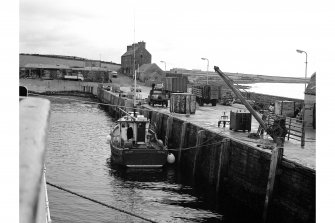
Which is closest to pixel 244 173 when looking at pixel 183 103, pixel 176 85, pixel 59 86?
Answer: pixel 183 103

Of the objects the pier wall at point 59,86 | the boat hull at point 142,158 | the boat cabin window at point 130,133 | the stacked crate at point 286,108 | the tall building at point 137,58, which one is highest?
the tall building at point 137,58

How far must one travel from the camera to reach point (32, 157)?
160 centimetres

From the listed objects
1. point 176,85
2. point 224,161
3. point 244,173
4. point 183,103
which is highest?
point 176,85

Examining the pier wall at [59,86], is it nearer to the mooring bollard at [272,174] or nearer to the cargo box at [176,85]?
the cargo box at [176,85]

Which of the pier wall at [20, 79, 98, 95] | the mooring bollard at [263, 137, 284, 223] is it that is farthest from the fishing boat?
the pier wall at [20, 79, 98, 95]

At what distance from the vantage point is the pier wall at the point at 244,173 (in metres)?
12.7

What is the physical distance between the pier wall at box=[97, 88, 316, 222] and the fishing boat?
6.19 feet

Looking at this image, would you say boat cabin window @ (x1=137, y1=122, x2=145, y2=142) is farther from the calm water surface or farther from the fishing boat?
the calm water surface

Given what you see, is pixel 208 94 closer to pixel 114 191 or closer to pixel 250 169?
pixel 114 191

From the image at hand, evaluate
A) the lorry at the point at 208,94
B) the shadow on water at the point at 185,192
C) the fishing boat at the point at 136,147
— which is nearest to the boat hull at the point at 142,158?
the fishing boat at the point at 136,147

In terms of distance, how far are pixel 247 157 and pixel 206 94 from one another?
23.5 metres

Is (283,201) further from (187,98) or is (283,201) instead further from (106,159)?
(187,98)

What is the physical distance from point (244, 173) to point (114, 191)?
21.6ft

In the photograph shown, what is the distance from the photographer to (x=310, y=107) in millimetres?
23969
